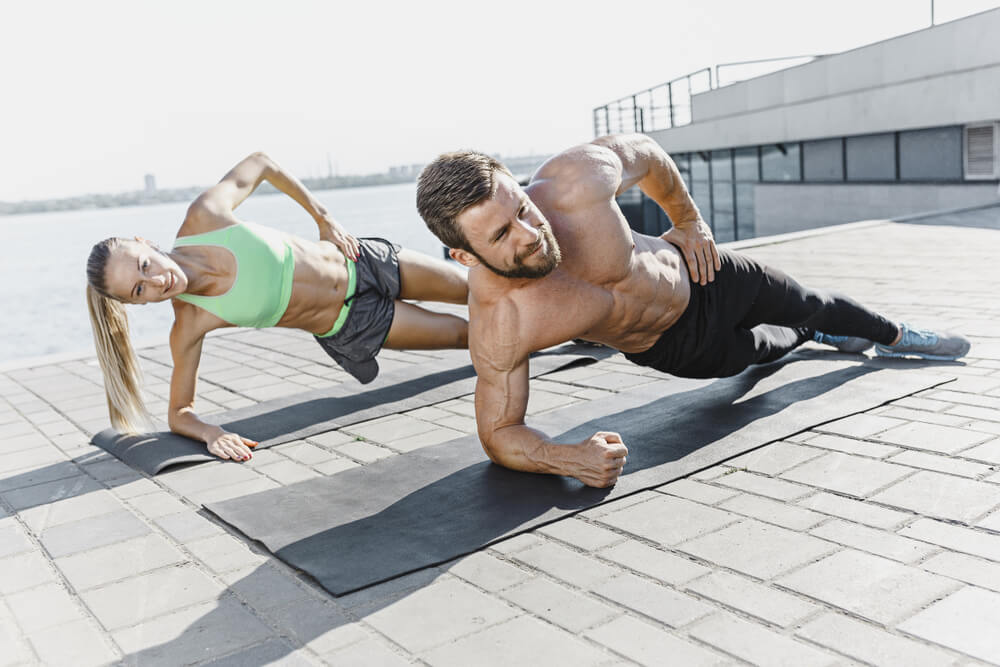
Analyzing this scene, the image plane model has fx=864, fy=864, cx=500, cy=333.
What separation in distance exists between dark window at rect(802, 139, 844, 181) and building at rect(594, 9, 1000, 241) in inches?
0.8

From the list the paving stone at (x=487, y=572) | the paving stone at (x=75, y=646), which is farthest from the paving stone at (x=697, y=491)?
the paving stone at (x=75, y=646)

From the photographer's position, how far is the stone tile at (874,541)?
2221mm

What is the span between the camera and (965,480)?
2.65m

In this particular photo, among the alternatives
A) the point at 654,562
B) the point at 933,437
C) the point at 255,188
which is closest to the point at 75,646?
the point at 654,562

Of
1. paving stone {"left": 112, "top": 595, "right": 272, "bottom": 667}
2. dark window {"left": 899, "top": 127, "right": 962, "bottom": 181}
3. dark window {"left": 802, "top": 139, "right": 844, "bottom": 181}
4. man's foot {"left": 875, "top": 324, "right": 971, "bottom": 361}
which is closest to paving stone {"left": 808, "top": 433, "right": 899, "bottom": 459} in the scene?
man's foot {"left": 875, "top": 324, "right": 971, "bottom": 361}

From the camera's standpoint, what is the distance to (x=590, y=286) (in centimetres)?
302

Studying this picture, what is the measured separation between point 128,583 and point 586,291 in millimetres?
1705

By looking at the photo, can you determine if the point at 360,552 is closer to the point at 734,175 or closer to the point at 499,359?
the point at 499,359

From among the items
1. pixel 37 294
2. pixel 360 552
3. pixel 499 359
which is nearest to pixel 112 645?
pixel 360 552

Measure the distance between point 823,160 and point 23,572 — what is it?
15.5m

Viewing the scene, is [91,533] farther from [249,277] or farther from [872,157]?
[872,157]

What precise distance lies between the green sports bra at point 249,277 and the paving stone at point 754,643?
2615 mm

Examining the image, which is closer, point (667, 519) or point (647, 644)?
point (647, 644)

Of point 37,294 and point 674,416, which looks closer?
A: point 674,416
